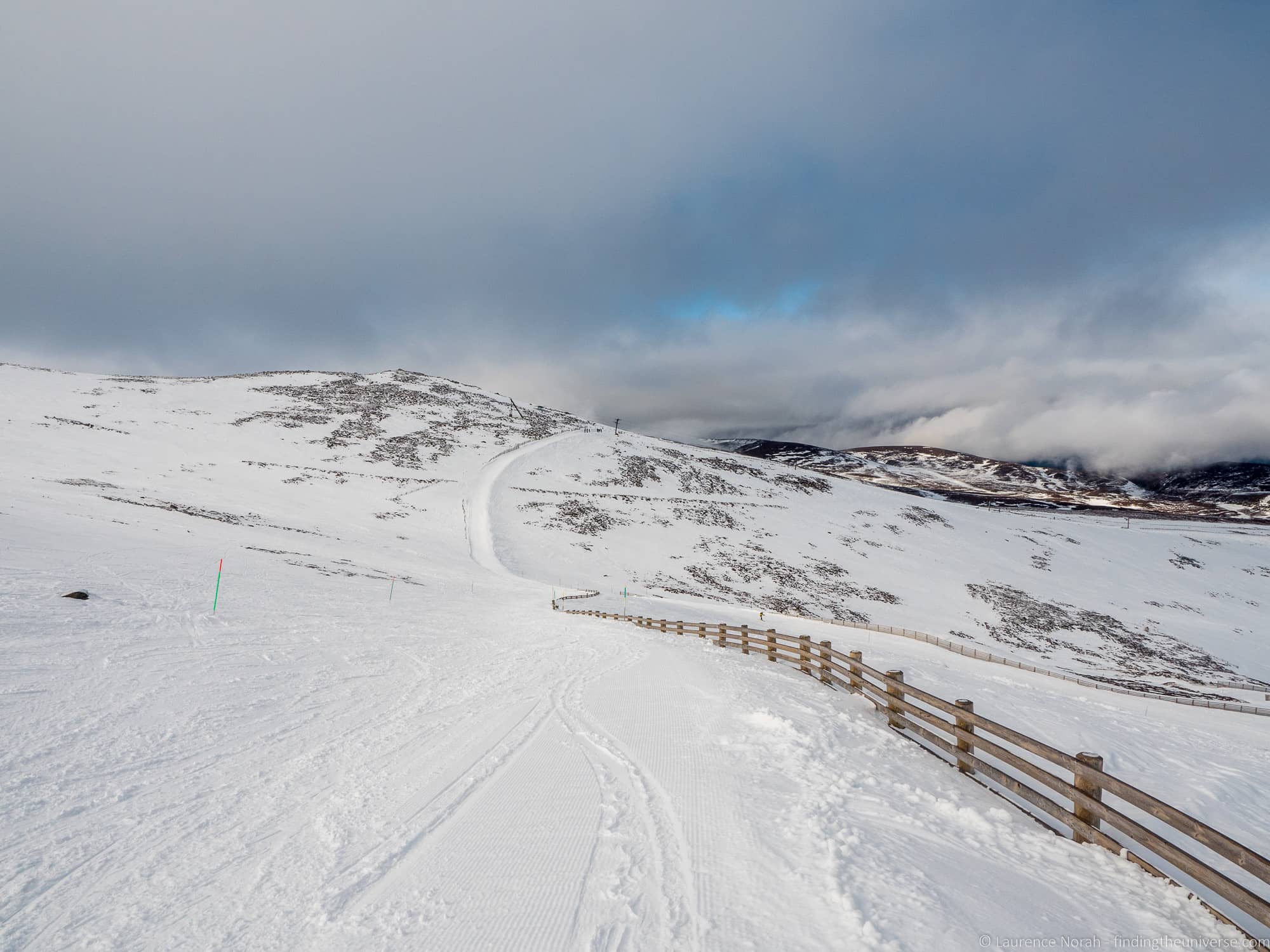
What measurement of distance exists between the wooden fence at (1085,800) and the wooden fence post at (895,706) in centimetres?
2

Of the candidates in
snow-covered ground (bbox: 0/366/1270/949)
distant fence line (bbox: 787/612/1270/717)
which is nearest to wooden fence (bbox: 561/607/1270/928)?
snow-covered ground (bbox: 0/366/1270/949)

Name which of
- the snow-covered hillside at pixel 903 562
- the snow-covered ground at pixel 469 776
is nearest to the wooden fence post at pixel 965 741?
the snow-covered ground at pixel 469 776

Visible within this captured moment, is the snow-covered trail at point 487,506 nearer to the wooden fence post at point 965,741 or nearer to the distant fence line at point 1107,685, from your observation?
the distant fence line at point 1107,685

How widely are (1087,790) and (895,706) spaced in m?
3.96

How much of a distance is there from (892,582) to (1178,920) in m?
44.2

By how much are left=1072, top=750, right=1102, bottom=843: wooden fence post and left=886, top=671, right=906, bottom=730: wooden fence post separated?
3.46 meters

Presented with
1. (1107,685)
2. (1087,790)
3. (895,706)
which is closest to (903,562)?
(1107,685)

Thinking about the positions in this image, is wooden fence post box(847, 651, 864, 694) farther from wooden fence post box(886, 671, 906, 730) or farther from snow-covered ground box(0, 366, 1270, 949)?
wooden fence post box(886, 671, 906, 730)

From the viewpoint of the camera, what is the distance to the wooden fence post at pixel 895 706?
10.1m

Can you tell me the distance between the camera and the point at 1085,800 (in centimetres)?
620

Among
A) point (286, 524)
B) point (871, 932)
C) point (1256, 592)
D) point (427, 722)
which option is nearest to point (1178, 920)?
point (871, 932)

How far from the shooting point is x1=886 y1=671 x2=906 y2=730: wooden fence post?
10062 mm

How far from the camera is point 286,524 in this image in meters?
37.3

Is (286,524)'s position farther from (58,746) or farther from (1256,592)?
(1256,592)
